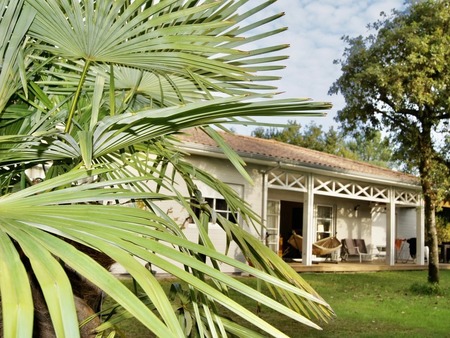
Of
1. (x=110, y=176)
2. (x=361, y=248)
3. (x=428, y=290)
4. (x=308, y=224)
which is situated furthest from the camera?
(x=361, y=248)

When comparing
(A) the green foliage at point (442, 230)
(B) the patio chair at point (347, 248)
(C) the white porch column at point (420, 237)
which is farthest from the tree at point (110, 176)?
(A) the green foliage at point (442, 230)

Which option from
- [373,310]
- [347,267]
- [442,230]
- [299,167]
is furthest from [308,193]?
[442,230]

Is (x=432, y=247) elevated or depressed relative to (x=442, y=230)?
depressed

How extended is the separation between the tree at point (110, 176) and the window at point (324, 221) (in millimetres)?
15894

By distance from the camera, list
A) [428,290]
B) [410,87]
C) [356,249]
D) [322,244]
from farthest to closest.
Result: [356,249], [322,244], [410,87], [428,290]

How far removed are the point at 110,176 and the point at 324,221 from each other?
16448mm

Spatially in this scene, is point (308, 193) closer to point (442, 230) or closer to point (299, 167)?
point (299, 167)

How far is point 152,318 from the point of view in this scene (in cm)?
93

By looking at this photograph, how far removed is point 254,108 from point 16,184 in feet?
5.96

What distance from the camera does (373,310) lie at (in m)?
8.59

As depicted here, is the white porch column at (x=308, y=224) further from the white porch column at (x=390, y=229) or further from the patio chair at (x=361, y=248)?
the patio chair at (x=361, y=248)

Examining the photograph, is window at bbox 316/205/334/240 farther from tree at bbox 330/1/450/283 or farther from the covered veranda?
tree at bbox 330/1/450/283

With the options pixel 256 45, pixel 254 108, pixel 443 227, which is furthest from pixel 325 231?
pixel 254 108

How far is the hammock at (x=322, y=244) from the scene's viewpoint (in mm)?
15854
